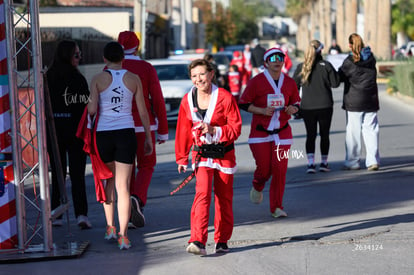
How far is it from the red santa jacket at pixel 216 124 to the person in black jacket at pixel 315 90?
4.78 m

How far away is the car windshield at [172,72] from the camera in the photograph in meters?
20.8

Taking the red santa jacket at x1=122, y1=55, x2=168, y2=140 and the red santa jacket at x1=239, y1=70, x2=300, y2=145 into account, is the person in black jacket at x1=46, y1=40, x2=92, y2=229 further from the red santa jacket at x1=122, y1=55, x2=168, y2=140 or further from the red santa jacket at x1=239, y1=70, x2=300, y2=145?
the red santa jacket at x1=239, y1=70, x2=300, y2=145

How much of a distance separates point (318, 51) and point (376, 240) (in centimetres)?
474

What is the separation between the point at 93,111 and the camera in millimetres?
7602

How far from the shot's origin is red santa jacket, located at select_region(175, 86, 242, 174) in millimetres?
7250

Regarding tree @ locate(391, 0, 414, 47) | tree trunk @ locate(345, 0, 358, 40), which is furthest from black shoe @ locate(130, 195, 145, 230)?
tree @ locate(391, 0, 414, 47)

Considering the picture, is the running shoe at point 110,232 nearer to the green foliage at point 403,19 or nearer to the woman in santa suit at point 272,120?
the woman in santa suit at point 272,120

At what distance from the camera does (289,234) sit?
26.7ft

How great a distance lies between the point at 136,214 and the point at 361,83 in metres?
4.84

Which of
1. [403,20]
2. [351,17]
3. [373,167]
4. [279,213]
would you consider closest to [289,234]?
[279,213]

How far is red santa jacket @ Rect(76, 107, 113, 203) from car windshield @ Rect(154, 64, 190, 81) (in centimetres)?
1291

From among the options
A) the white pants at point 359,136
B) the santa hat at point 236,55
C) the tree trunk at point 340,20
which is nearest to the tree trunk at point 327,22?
the tree trunk at point 340,20

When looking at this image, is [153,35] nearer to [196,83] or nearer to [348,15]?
→ [348,15]

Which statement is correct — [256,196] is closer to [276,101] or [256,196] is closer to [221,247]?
[276,101]
